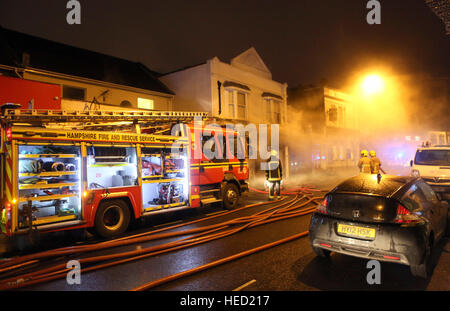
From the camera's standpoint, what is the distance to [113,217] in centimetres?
659

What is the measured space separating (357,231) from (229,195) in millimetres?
5592

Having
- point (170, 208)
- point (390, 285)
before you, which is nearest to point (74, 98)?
point (170, 208)

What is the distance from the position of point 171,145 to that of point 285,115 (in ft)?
51.9

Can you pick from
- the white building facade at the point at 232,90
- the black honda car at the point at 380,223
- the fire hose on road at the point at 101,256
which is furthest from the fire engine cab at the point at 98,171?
the white building facade at the point at 232,90

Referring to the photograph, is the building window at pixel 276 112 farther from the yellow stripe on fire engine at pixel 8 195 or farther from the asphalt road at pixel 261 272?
the yellow stripe on fire engine at pixel 8 195

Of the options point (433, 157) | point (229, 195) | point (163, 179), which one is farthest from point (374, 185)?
point (433, 157)

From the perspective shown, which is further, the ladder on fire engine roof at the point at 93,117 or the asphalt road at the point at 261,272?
the ladder on fire engine roof at the point at 93,117

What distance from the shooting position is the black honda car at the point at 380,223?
3.76 metres

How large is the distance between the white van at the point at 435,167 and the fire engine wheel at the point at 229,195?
6050mm

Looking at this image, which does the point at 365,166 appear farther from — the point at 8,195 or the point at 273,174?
the point at 8,195

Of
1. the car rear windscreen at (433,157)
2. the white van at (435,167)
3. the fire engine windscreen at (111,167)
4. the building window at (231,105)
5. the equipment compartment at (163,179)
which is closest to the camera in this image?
the fire engine windscreen at (111,167)

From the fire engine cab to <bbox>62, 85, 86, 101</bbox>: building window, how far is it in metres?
6.05

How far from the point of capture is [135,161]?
686 centimetres
